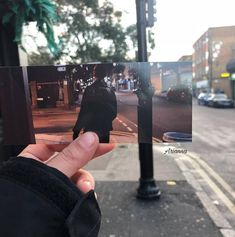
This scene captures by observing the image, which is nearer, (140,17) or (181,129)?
(181,129)

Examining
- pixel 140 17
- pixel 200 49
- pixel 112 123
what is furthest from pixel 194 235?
pixel 112 123

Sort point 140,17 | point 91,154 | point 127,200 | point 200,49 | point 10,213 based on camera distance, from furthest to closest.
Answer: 1. point 127,200
2. point 140,17
3. point 200,49
4. point 91,154
5. point 10,213

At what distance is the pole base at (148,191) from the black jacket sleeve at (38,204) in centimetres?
408

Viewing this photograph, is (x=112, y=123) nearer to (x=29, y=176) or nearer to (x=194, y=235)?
(x=29, y=176)

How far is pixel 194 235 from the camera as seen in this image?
3.79 metres

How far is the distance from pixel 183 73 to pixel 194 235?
9.83ft

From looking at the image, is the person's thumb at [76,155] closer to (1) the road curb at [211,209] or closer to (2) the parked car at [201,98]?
(1) the road curb at [211,209]

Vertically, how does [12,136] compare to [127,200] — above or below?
above

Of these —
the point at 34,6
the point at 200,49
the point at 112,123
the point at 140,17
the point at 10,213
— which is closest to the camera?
the point at 10,213

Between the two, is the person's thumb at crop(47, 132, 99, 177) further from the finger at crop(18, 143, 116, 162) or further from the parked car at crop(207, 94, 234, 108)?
the parked car at crop(207, 94, 234, 108)

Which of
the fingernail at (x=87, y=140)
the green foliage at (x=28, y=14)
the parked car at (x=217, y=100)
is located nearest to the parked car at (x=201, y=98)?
the parked car at (x=217, y=100)

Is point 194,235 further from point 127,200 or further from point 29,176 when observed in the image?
point 29,176

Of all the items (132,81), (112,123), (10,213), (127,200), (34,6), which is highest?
(34,6)

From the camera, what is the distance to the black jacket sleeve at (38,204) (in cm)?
80
